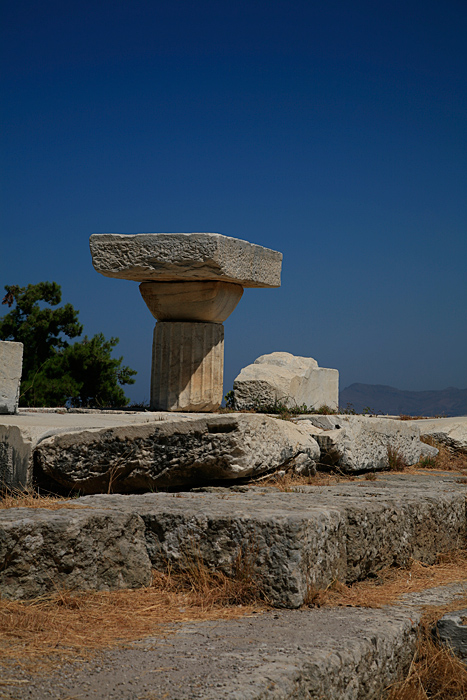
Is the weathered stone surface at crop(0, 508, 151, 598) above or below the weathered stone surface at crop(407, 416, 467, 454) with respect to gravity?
below

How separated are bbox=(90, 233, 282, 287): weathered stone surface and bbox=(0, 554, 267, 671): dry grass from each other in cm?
480

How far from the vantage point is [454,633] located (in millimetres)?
2914

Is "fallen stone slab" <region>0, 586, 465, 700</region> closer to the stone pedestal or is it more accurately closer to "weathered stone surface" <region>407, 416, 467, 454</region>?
"weathered stone surface" <region>407, 416, 467, 454</region>

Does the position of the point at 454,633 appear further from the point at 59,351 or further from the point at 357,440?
the point at 59,351

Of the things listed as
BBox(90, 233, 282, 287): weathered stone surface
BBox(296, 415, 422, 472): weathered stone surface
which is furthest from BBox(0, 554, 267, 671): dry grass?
BBox(90, 233, 282, 287): weathered stone surface

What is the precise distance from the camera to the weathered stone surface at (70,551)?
9.59 feet

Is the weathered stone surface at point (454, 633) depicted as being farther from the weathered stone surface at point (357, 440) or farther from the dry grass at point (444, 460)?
the dry grass at point (444, 460)

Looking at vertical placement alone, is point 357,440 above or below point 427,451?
above

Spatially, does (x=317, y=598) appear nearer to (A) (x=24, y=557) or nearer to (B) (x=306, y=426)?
(A) (x=24, y=557)

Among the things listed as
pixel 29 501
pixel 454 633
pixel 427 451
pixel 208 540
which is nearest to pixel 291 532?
pixel 208 540

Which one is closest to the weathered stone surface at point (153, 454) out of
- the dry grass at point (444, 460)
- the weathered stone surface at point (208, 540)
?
the weathered stone surface at point (208, 540)

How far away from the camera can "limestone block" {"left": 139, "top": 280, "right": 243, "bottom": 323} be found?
8195 mm

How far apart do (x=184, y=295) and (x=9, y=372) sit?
289cm

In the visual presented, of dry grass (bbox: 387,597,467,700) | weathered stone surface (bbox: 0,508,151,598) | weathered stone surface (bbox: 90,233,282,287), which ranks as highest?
weathered stone surface (bbox: 90,233,282,287)
